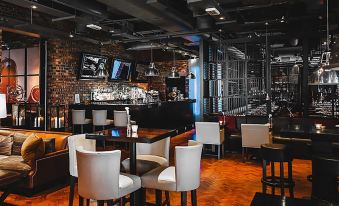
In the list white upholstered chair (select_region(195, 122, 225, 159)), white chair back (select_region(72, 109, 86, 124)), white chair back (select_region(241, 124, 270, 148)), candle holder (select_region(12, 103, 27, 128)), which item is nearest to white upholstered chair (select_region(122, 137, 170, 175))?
white upholstered chair (select_region(195, 122, 225, 159))

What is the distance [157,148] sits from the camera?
4.00 metres

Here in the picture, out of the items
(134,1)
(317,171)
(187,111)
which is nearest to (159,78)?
(187,111)

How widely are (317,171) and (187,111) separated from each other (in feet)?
24.7

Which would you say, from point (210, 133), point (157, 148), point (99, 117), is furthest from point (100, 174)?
point (99, 117)

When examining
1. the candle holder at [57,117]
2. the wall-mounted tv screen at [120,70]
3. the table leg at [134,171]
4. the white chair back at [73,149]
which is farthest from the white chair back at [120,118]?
the table leg at [134,171]

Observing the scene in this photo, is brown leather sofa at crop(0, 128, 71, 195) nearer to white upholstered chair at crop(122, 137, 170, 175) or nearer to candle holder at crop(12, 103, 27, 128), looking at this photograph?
white upholstered chair at crop(122, 137, 170, 175)

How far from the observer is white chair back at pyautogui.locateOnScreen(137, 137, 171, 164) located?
3887mm

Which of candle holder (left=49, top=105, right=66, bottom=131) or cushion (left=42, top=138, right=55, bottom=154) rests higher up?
candle holder (left=49, top=105, right=66, bottom=131)

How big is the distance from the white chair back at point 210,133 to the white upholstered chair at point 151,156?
2560 millimetres

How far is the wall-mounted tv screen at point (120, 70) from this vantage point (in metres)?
10.2

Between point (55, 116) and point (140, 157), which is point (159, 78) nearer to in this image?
point (55, 116)

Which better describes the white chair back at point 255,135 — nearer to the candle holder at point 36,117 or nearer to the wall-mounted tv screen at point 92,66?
the wall-mounted tv screen at point 92,66

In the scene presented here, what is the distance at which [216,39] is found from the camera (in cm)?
802

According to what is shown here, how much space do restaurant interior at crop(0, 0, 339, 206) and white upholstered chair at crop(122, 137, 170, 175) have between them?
21 millimetres
